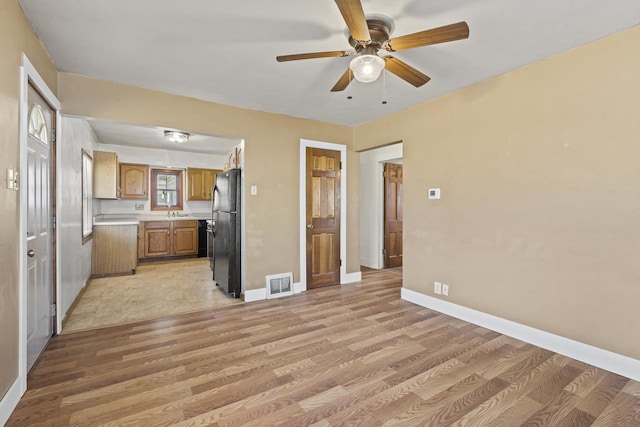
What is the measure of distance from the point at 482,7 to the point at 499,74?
1.18 meters

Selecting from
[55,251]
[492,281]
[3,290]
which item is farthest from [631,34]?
[55,251]

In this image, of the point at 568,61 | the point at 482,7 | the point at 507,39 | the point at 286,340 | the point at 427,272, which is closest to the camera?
the point at 482,7

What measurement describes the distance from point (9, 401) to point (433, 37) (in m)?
3.35

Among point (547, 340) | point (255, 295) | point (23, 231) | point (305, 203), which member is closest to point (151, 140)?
point (305, 203)

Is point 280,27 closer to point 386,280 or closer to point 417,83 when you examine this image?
point 417,83

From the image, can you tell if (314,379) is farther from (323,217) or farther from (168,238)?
(168,238)

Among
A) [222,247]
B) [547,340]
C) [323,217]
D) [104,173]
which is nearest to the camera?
[547,340]

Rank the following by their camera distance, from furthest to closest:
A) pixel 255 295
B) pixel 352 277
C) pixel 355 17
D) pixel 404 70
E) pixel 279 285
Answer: pixel 352 277 < pixel 279 285 < pixel 255 295 < pixel 404 70 < pixel 355 17

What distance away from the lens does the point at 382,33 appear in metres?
2.14

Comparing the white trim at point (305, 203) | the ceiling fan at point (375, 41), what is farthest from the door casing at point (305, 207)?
the ceiling fan at point (375, 41)

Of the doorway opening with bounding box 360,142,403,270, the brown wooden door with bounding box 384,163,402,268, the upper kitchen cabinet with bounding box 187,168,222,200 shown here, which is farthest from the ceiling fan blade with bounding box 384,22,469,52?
the upper kitchen cabinet with bounding box 187,168,222,200

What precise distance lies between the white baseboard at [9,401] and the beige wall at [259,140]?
2306 millimetres

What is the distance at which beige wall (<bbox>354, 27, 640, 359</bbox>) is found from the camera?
2230mm

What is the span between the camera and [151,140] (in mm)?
5984
